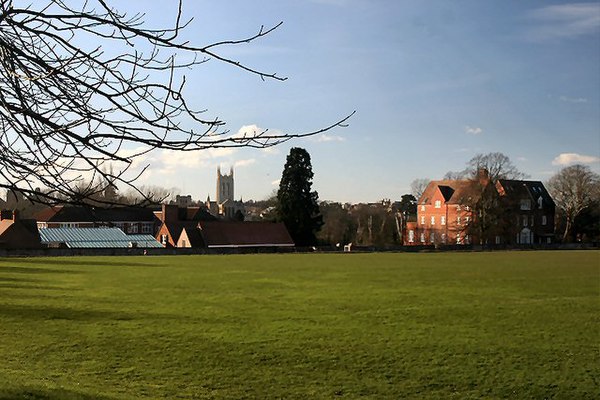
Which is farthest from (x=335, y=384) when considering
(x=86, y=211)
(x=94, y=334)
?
(x=86, y=211)

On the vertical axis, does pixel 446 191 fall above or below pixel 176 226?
above

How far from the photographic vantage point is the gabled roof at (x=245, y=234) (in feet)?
208

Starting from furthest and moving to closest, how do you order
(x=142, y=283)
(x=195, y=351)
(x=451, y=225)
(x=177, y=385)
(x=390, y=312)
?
(x=451, y=225), (x=142, y=283), (x=390, y=312), (x=195, y=351), (x=177, y=385)

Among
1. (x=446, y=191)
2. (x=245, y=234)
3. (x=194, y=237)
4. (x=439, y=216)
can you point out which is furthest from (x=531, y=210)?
(x=194, y=237)

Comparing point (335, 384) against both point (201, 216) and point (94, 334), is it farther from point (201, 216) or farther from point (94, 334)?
point (201, 216)

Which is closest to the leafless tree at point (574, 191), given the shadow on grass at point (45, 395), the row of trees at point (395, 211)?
the row of trees at point (395, 211)

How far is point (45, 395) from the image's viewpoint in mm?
8141

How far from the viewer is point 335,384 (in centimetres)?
987

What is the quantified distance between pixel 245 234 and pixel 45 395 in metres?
56.8

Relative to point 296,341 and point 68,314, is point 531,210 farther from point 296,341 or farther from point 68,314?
point 296,341

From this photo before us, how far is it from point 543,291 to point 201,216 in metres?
55.7

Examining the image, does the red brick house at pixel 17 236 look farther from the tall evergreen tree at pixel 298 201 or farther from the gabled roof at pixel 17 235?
the tall evergreen tree at pixel 298 201

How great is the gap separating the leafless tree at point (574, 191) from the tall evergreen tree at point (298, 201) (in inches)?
1138

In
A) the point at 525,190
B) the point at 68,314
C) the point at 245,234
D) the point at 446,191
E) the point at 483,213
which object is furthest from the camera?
the point at 446,191
